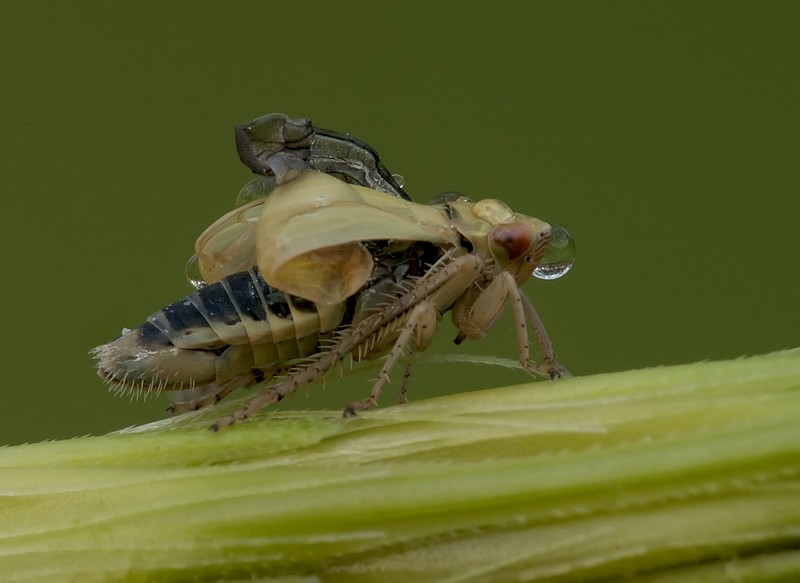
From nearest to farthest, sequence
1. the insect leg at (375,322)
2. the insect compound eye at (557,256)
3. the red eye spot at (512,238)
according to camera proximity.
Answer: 1. the insect leg at (375,322)
2. the red eye spot at (512,238)
3. the insect compound eye at (557,256)

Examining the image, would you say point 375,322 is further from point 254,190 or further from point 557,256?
point 557,256

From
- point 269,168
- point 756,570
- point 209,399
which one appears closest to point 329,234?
point 269,168

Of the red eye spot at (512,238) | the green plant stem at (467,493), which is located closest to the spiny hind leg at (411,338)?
the red eye spot at (512,238)

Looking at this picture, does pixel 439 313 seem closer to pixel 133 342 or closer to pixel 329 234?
pixel 329 234

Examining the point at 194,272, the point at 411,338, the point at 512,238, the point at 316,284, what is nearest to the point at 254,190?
the point at 194,272

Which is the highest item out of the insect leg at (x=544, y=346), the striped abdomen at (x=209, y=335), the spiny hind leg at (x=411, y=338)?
the striped abdomen at (x=209, y=335)

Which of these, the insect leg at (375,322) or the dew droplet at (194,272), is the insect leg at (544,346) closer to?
the insect leg at (375,322)

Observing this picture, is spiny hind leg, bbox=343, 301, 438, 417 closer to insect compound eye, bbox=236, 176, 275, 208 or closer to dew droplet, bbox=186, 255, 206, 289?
insect compound eye, bbox=236, 176, 275, 208
